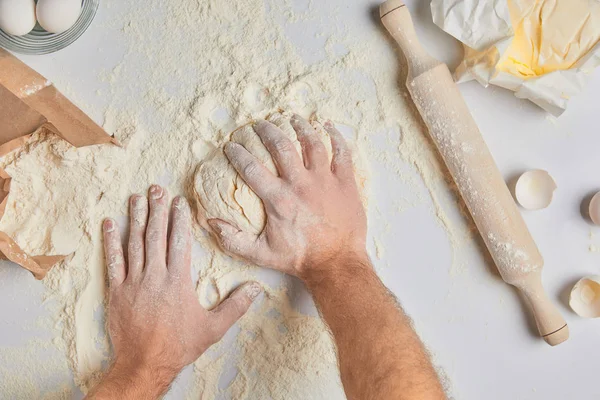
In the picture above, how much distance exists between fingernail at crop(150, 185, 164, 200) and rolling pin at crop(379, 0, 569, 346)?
0.66 m

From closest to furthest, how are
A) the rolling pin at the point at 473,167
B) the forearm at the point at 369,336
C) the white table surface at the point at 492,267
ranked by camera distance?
the forearm at the point at 369,336 → the rolling pin at the point at 473,167 → the white table surface at the point at 492,267

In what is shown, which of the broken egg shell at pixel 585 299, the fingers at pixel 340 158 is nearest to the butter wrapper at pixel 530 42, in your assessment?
the fingers at pixel 340 158

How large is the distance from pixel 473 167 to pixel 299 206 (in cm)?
43

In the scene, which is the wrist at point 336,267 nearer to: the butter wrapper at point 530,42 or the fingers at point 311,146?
the fingers at point 311,146

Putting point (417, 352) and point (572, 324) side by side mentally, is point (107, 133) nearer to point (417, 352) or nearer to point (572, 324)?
point (417, 352)

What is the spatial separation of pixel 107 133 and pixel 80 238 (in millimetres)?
266

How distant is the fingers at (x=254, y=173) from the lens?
138 cm

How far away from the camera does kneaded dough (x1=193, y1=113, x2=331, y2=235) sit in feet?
4.59

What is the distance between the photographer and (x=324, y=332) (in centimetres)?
149

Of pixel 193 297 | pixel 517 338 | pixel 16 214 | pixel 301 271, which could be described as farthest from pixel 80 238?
pixel 517 338

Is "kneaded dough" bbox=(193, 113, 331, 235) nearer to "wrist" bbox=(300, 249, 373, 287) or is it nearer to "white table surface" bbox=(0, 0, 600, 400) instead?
"wrist" bbox=(300, 249, 373, 287)

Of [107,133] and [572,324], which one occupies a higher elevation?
[107,133]

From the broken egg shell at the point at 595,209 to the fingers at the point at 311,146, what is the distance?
26.9 inches

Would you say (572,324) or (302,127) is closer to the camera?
(302,127)
